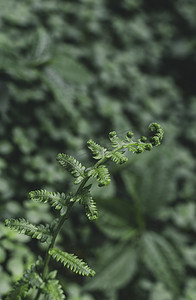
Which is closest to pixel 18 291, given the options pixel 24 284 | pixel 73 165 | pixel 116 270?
pixel 24 284

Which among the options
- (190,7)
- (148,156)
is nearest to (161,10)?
(190,7)

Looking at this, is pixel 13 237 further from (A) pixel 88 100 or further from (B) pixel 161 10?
(B) pixel 161 10

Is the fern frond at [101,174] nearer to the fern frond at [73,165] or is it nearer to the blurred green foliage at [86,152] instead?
the fern frond at [73,165]

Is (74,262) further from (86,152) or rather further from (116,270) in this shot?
(116,270)

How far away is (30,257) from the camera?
1469 millimetres

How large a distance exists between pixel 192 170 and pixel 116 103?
0.94 meters

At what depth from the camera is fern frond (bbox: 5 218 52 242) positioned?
0.93 metres

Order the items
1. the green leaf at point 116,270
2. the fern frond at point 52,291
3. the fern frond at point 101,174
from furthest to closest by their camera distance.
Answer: the green leaf at point 116,270 → the fern frond at point 52,291 → the fern frond at point 101,174

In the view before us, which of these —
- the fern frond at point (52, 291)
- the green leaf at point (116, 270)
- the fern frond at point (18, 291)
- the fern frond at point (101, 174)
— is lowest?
the fern frond at point (18, 291)

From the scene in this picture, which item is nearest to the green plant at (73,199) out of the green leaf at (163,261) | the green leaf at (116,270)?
the green leaf at (116,270)

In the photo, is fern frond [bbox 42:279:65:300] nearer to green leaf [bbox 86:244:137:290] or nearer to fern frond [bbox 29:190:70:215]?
fern frond [bbox 29:190:70:215]

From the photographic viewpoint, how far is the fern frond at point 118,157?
0.88 meters

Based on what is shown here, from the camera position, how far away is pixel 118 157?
0.89 metres

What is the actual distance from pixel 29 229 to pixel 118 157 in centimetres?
36
